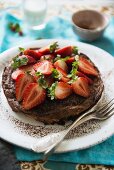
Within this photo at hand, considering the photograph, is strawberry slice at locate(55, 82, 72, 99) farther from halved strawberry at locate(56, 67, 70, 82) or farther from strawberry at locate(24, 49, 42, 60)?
strawberry at locate(24, 49, 42, 60)

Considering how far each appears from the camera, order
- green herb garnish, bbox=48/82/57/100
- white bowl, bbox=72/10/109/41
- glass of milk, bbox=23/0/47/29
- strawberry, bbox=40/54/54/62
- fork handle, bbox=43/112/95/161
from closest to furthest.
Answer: fork handle, bbox=43/112/95/161 < green herb garnish, bbox=48/82/57/100 < strawberry, bbox=40/54/54/62 < white bowl, bbox=72/10/109/41 < glass of milk, bbox=23/0/47/29

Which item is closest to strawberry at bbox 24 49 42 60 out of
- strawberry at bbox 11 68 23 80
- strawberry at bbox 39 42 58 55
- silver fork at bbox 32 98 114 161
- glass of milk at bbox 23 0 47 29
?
strawberry at bbox 39 42 58 55

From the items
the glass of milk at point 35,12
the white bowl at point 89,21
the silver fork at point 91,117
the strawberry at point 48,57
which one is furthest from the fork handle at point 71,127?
the glass of milk at point 35,12

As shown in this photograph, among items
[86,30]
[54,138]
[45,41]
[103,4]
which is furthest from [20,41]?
[54,138]

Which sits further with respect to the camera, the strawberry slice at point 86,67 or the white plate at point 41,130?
the strawberry slice at point 86,67

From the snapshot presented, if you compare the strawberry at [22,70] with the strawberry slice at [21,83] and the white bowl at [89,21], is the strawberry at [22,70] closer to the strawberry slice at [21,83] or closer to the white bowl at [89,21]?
the strawberry slice at [21,83]

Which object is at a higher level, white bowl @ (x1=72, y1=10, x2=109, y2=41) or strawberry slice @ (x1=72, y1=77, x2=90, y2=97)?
strawberry slice @ (x1=72, y1=77, x2=90, y2=97)

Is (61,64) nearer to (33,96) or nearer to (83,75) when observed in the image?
(83,75)
